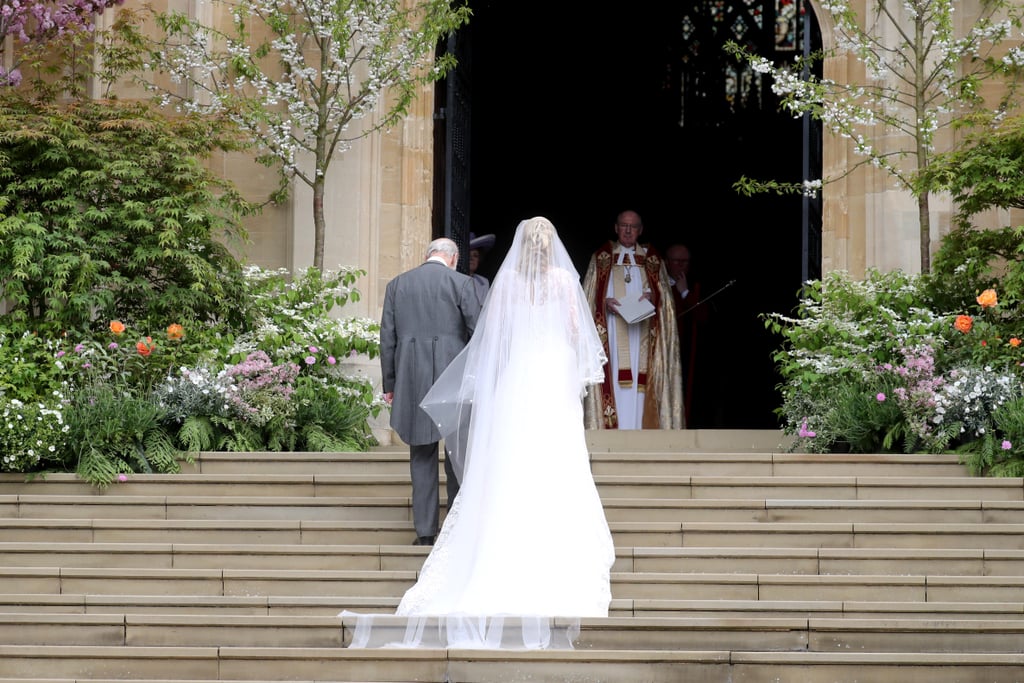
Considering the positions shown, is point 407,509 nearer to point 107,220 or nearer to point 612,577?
point 612,577

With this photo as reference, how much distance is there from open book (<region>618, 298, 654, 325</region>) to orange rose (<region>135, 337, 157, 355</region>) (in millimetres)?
4783

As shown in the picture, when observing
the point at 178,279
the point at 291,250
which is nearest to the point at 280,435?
the point at 178,279

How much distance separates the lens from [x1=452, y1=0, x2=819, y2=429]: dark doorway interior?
62.9 feet

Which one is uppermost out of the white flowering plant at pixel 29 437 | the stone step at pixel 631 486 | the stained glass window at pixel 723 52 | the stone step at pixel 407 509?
the stained glass window at pixel 723 52

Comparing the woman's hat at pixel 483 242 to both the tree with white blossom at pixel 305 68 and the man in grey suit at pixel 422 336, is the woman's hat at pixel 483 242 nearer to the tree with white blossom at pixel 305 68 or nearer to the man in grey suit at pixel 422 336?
the tree with white blossom at pixel 305 68

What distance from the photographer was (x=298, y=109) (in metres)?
12.0

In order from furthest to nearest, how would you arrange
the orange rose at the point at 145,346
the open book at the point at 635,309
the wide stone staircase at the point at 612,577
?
the open book at the point at 635,309, the orange rose at the point at 145,346, the wide stone staircase at the point at 612,577

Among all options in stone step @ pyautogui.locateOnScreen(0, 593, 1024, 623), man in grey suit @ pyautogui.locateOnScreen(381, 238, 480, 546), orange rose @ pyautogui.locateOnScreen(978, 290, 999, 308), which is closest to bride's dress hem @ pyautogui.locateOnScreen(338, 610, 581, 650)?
stone step @ pyautogui.locateOnScreen(0, 593, 1024, 623)

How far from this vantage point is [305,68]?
39.2ft

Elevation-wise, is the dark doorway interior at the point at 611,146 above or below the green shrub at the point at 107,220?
above

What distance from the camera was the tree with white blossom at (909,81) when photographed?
37.8 ft

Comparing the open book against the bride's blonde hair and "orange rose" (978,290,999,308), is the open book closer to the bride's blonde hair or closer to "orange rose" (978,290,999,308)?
"orange rose" (978,290,999,308)

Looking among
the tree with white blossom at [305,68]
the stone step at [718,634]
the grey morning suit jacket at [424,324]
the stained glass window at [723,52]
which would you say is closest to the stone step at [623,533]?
the grey morning suit jacket at [424,324]

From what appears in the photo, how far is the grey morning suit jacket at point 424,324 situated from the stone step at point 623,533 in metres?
0.76
